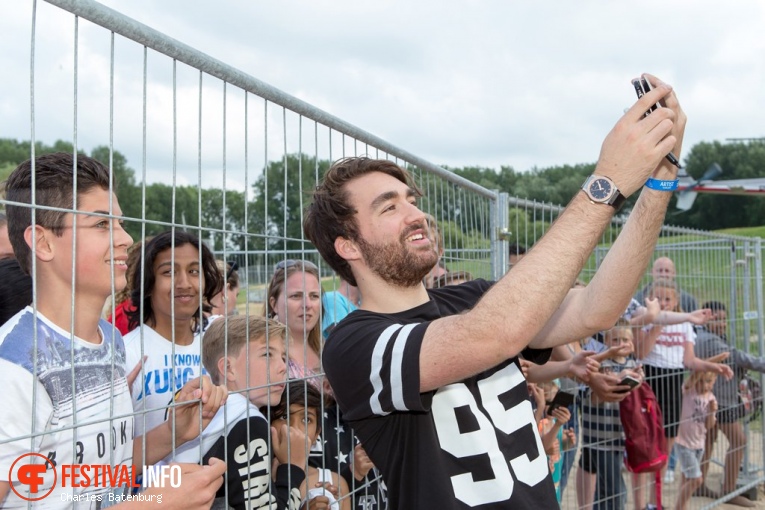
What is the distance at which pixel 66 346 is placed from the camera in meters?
1.55

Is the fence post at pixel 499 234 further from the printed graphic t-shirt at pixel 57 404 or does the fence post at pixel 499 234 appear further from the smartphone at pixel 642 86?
the printed graphic t-shirt at pixel 57 404

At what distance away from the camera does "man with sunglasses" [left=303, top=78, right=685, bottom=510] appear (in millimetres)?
1537

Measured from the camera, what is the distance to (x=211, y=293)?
2.53m

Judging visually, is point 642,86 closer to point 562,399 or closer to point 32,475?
point 32,475

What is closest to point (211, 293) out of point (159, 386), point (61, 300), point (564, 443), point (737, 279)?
point (159, 386)

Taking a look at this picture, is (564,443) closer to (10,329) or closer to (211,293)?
(211,293)

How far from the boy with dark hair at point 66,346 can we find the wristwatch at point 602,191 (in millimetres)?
975

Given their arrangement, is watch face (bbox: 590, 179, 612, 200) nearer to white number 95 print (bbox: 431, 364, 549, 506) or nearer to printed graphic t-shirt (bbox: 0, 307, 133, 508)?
white number 95 print (bbox: 431, 364, 549, 506)

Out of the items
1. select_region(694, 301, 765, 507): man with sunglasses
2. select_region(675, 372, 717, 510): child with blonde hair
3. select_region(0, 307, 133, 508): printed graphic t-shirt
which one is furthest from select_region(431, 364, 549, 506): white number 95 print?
select_region(694, 301, 765, 507): man with sunglasses

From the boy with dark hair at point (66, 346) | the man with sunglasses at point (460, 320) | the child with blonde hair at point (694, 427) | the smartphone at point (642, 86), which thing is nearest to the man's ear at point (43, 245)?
the boy with dark hair at point (66, 346)

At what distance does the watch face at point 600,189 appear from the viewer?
5.04 feet

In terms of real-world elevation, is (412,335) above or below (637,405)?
above

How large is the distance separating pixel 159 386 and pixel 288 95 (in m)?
1.18

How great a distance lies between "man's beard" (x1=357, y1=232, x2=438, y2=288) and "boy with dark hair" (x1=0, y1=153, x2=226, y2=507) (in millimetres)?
640
